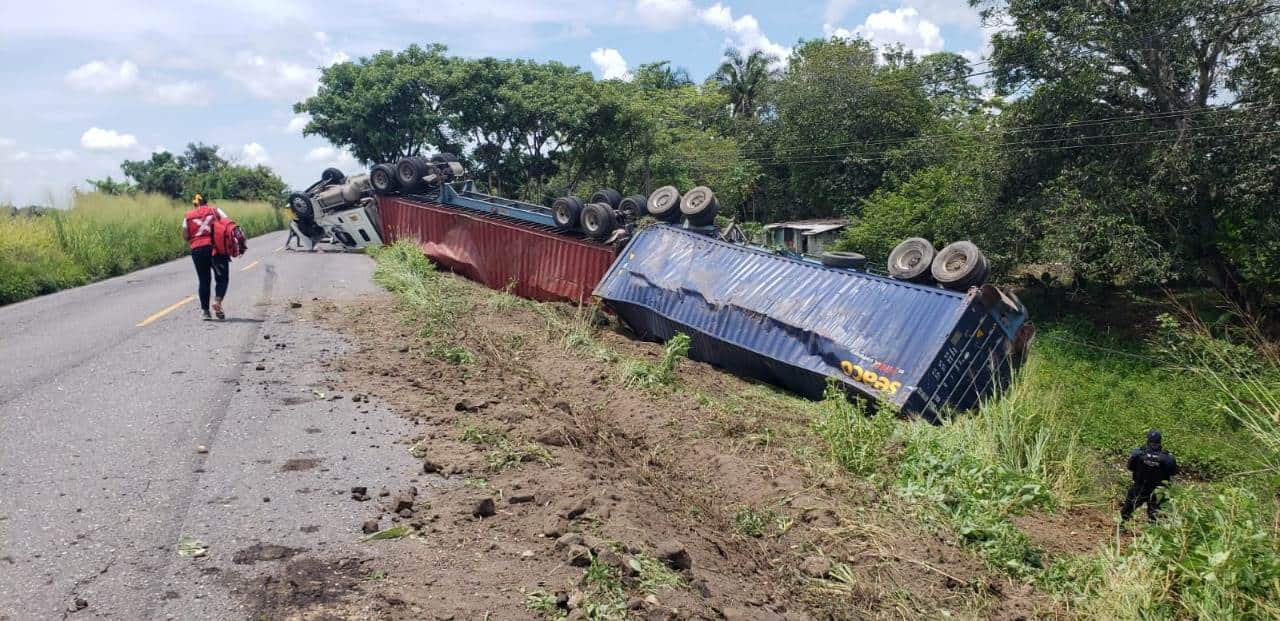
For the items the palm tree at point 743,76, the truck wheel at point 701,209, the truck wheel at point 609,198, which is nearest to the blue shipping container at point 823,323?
the truck wheel at point 701,209

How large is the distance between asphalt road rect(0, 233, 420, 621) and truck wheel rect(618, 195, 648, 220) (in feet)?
25.0

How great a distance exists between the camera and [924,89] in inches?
1251

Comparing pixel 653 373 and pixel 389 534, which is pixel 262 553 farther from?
pixel 653 373

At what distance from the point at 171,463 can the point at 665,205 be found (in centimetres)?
1097

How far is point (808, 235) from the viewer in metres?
30.1

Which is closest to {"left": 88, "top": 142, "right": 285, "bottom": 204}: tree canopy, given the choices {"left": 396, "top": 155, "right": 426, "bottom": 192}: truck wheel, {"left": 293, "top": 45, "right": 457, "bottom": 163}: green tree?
{"left": 293, "top": 45, "right": 457, "bottom": 163}: green tree

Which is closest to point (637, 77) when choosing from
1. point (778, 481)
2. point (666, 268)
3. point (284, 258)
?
point (284, 258)

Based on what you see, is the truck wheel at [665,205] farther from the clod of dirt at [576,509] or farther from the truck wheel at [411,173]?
the clod of dirt at [576,509]

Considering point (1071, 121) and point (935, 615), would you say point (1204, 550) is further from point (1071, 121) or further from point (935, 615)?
point (1071, 121)

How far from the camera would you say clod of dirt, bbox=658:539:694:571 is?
4.41 m

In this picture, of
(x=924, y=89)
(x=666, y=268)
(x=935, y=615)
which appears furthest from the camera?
(x=924, y=89)

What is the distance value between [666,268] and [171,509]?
942 cm

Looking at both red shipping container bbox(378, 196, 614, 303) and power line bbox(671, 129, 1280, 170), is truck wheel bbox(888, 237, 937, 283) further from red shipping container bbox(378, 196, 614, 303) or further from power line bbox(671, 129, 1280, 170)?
power line bbox(671, 129, 1280, 170)

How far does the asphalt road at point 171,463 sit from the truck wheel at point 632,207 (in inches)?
300
